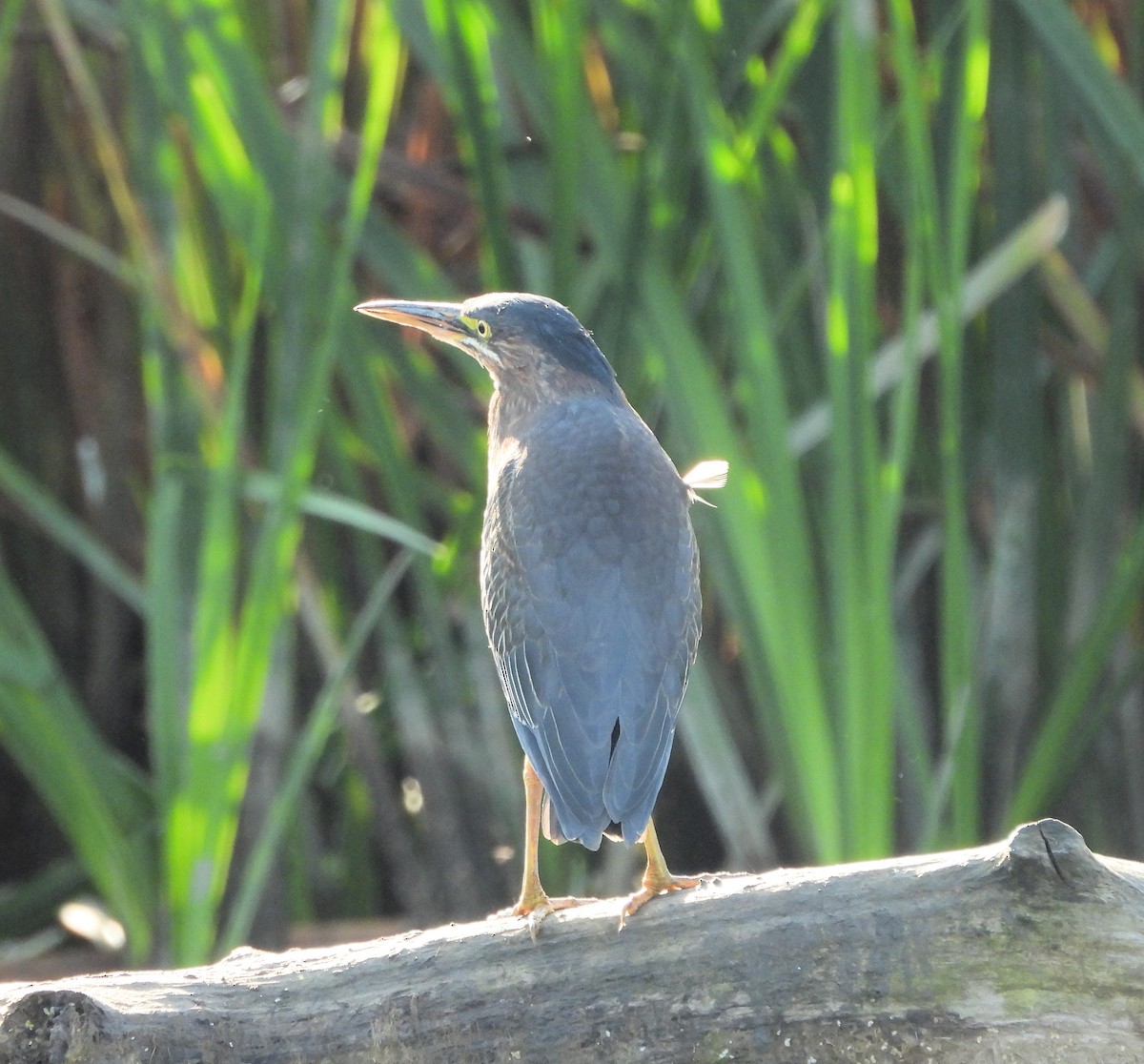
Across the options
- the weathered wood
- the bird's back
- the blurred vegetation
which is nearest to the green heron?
the bird's back

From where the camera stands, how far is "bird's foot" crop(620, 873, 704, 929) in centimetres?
234

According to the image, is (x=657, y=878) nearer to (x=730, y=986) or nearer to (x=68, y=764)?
(x=730, y=986)

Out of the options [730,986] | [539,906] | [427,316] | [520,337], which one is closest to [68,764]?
[427,316]

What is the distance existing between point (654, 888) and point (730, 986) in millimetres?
453

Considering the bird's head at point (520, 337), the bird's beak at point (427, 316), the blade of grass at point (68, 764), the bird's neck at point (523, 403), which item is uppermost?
the bird's beak at point (427, 316)

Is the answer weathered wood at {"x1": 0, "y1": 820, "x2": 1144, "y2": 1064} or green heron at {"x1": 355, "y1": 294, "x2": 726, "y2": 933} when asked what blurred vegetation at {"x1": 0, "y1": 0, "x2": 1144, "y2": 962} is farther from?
weathered wood at {"x1": 0, "y1": 820, "x2": 1144, "y2": 1064}

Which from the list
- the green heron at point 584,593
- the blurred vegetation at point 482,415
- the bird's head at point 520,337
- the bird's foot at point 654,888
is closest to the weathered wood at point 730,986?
the bird's foot at point 654,888

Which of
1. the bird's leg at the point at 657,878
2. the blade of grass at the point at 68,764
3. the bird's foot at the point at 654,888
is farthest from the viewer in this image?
the blade of grass at the point at 68,764

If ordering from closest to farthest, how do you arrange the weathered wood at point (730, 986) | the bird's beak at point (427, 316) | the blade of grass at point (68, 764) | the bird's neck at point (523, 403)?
the weathered wood at point (730, 986)
the bird's neck at point (523, 403)
the bird's beak at point (427, 316)
the blade of grass at point (68, 764)

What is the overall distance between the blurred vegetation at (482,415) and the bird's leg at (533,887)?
635mm

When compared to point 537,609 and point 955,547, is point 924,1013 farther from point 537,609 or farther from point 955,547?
point 955,547

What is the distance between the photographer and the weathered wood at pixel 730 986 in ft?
6.61

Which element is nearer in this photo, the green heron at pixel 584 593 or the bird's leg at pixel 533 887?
the bird's leg at pixel 533 887

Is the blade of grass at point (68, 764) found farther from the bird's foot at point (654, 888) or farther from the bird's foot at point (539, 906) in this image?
the bird's foot at point (654, 888)
